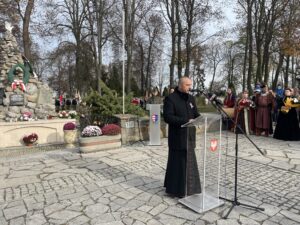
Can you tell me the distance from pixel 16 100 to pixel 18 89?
45 cm

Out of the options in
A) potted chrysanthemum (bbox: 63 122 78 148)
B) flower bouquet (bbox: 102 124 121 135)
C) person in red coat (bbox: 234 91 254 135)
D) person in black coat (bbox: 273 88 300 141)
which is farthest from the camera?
person in red coat (bbox: 234 91 254 135)

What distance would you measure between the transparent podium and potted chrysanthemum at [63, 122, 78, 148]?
19.3 feet

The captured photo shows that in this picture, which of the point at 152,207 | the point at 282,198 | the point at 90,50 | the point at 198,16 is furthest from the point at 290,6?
the point at 152,207

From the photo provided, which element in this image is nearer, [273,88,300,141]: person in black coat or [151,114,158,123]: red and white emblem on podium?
[151,114,158,123]: red and white emblem on podium

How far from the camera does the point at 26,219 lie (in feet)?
12.2

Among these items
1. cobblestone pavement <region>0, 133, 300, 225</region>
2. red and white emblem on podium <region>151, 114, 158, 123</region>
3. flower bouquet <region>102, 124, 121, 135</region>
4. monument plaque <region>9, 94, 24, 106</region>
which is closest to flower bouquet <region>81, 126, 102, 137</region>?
flower bouquet <region>102, 124, 121, 135</region>

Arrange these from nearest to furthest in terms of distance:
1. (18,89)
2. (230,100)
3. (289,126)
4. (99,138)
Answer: (99,138) < (289,126) < (18,89) < (230,100)

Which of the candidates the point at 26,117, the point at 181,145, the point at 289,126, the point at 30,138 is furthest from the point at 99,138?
the point at 289,126

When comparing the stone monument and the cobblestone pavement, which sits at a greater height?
the stone monument

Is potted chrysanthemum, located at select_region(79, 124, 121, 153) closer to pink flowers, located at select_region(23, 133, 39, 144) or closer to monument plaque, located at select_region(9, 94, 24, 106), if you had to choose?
pink flowers, located at select_region(23, 133, 39, 144)

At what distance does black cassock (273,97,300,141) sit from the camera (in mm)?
9125

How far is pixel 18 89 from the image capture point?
443 inches

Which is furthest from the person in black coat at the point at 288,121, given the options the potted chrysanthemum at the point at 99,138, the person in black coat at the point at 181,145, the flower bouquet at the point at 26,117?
the flower bouquet at the point at 26,117

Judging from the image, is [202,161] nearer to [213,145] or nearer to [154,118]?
[213,145]
